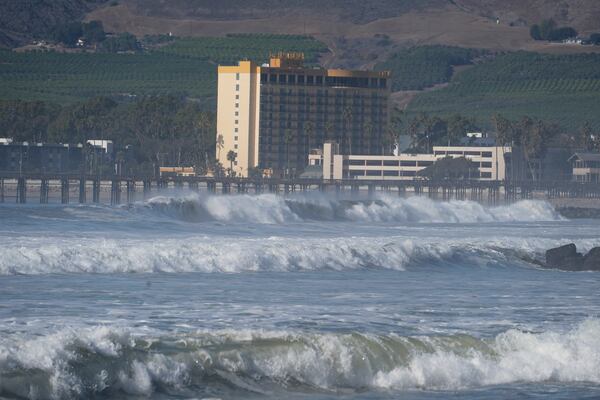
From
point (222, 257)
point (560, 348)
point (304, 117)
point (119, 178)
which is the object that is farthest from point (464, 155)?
point (560, 348)

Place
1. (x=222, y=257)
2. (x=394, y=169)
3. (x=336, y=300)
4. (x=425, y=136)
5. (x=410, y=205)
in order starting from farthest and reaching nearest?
(x=425, y=136), (x=394, y=169), (x=410, y=205), (x=222, y=257), (x=336, y=300)

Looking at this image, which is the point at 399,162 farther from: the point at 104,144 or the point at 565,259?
the point at 565,259

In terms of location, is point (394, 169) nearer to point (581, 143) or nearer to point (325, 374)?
point (581, 143)

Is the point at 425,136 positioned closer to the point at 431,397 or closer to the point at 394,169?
the point at 394,169

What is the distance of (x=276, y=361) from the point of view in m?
26.2

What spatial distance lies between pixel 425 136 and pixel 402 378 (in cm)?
14944

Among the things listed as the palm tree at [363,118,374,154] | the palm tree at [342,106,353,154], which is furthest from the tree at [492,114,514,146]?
the palm tree at [342,106,353,154]

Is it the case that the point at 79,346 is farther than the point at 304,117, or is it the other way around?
the point at 304,117

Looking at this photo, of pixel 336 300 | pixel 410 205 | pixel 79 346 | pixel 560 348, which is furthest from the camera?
pixel 410 205

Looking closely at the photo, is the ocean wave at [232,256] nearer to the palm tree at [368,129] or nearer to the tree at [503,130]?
the tree at [503,130]

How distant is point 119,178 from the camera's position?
406 feet

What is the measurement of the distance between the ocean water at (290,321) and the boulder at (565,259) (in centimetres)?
96

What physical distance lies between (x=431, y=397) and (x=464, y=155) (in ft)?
459

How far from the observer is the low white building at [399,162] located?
155m
